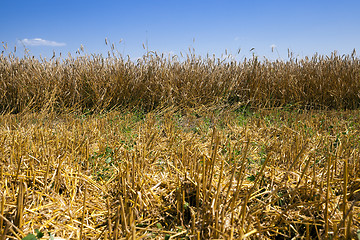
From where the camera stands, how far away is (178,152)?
8.51 feet

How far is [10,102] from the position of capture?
5.88 metres

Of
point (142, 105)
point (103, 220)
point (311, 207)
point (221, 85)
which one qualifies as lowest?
point (103, 220)

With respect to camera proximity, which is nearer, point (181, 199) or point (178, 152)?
point (181, 199)

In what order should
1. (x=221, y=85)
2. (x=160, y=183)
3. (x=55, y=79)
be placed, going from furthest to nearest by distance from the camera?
(x=221, y=85) → (x=55, y=79) → (x=160, y=183)

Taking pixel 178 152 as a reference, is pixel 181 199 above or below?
below

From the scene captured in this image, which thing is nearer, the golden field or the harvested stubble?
the harvested stubble

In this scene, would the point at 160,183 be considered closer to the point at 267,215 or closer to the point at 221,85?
the point at 267,215

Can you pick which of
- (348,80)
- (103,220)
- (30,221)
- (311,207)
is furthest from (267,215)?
(348,80)

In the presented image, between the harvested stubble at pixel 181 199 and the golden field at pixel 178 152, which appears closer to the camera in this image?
the harvested stubble at pixel 181 199

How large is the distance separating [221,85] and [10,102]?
15.1ft

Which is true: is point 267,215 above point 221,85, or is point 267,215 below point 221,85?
below

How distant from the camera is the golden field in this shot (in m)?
1.54

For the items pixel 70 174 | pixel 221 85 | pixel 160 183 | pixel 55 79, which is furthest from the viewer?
pixel 221 85

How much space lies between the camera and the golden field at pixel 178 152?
1.54 meters
